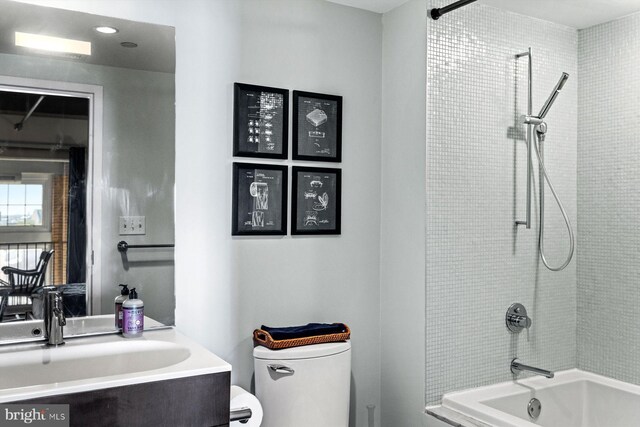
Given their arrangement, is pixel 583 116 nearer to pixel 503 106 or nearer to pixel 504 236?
pixel 503 106

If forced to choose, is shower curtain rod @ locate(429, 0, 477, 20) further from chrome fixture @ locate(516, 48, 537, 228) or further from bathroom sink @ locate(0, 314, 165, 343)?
bathroom sink @ locate(0, 314, 165, 343)

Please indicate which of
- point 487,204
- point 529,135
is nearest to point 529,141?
point 529,135

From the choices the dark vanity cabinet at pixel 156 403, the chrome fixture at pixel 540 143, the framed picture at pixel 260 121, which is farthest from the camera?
the chrome fixture at pixel 540 143

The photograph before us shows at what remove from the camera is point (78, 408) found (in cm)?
159

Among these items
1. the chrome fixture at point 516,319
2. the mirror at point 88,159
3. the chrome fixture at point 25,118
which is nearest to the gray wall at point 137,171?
the mirror at point 88,159

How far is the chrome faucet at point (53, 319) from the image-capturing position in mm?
2016

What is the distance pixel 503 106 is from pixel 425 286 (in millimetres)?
973

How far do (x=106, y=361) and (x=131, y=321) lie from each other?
183 mm

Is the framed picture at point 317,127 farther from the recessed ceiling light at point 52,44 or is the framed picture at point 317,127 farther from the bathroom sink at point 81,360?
the bathroom sink at point 81,360

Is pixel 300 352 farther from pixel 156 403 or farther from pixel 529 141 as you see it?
pixel 529 141

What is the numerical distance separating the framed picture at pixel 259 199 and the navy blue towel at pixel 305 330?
1.39 feet

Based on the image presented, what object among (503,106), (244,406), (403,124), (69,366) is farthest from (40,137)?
(503,106)

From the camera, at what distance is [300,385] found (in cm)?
231

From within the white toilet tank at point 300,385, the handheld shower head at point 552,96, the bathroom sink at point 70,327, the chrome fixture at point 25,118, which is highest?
the handheld shower head at point 552,96
